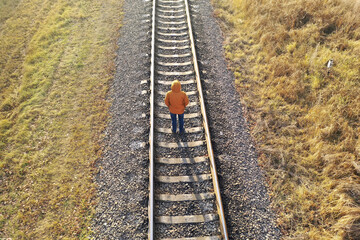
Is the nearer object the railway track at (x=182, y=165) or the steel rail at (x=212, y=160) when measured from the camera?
the steel rail at (x=212, y=160)

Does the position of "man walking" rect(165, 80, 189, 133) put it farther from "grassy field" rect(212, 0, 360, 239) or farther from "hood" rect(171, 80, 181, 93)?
"grassy field" rect(212, 0, 360, 239)

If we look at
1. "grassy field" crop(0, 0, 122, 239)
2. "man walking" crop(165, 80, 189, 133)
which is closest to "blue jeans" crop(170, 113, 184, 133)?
"man walking" crop(165, 80, 189, 133)

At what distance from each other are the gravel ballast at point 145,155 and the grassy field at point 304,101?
40 centimetres

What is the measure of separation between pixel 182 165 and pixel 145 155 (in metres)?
0.95

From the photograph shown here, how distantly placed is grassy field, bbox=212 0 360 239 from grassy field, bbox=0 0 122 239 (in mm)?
4507

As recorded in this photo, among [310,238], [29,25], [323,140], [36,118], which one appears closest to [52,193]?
[36,118]

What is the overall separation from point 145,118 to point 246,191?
3.27 m

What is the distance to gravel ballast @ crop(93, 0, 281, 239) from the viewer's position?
201 inches

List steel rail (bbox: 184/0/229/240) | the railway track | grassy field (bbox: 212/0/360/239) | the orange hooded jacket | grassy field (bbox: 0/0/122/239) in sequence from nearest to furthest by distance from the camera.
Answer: steel rail (bbox: 184/0/229/240)
the railway track
grassy field (bbox: 212/0/360/239)
grassy field (bbox: 0/0/122/239)
the orange hooded jacket

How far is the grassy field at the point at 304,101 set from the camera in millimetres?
5289

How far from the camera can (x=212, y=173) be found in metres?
5.70

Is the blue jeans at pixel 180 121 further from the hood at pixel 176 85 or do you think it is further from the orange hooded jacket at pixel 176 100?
the hood at pixel 176 85

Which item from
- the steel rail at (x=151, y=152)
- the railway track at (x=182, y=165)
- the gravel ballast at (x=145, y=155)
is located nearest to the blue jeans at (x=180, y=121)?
the railway track at (x=182, y=165)

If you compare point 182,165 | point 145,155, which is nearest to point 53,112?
point 145,155
